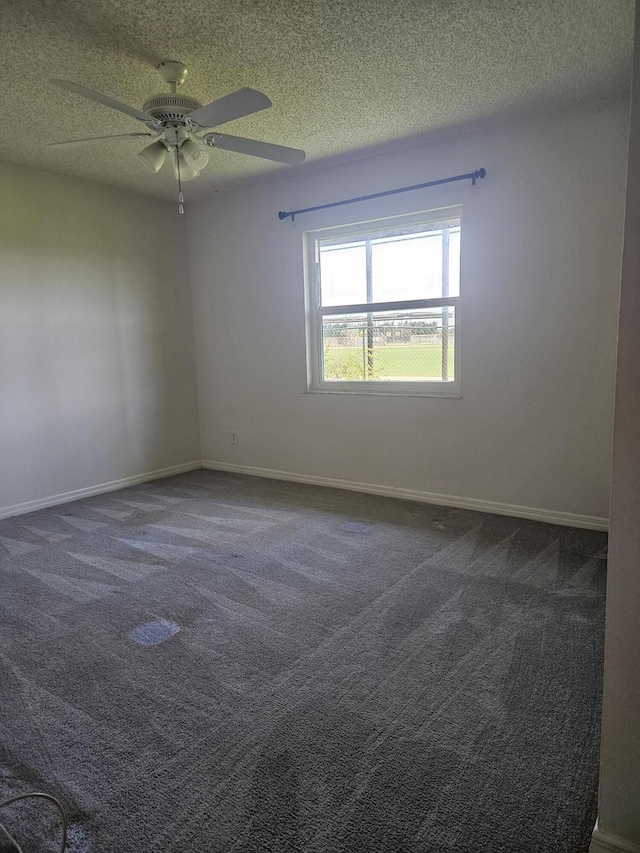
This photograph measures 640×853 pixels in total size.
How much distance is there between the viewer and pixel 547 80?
2.64 metres

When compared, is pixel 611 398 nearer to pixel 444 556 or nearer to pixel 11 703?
pixel 444 556

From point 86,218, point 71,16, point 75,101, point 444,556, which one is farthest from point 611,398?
point 86,218

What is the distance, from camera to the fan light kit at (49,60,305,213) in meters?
2.06

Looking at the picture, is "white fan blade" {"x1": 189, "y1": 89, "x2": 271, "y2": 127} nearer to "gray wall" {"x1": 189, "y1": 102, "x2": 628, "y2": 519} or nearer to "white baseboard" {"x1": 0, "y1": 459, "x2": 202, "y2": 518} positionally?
"gray wall" {"x1": 189, "y1": 102, "x2": 628, "y2": 519}

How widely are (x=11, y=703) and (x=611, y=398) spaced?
337 centimetres

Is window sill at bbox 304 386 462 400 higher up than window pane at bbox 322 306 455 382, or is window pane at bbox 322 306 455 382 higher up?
window pane at bbox 322 306 455 382

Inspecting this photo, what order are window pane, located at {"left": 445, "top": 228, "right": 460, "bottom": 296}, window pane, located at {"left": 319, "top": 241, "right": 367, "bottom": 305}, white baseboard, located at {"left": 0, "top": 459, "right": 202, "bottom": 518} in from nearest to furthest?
window pane, located at {"left": 445, "top": 228, "right": 460, "bottom": 296} < white baseboard, located at {"left": 0, "top": 459, "right": 202, "bottom": 518} < window pane, located at {"left": 319, "top": 241, "right": 367, "bottom": 305}

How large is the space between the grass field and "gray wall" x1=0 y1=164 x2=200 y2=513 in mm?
1673

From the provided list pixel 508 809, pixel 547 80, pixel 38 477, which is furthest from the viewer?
pixel 38 477

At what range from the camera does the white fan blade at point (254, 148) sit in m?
2.45

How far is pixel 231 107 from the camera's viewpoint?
6.90ft

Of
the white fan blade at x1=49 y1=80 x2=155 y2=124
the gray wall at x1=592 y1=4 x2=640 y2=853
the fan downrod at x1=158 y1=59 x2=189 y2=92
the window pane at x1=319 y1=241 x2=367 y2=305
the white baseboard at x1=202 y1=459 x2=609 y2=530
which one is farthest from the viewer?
the window pane at x1=319 y1=241 x2=367 y2=305

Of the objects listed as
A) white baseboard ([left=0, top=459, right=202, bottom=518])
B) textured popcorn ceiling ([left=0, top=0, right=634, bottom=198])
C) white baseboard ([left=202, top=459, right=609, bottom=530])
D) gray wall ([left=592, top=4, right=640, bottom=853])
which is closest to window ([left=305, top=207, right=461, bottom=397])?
textured popcorn ceiling ([left=0, top=0, right=634, bottom=198])

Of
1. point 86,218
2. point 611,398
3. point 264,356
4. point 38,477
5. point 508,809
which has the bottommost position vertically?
point 508,809
